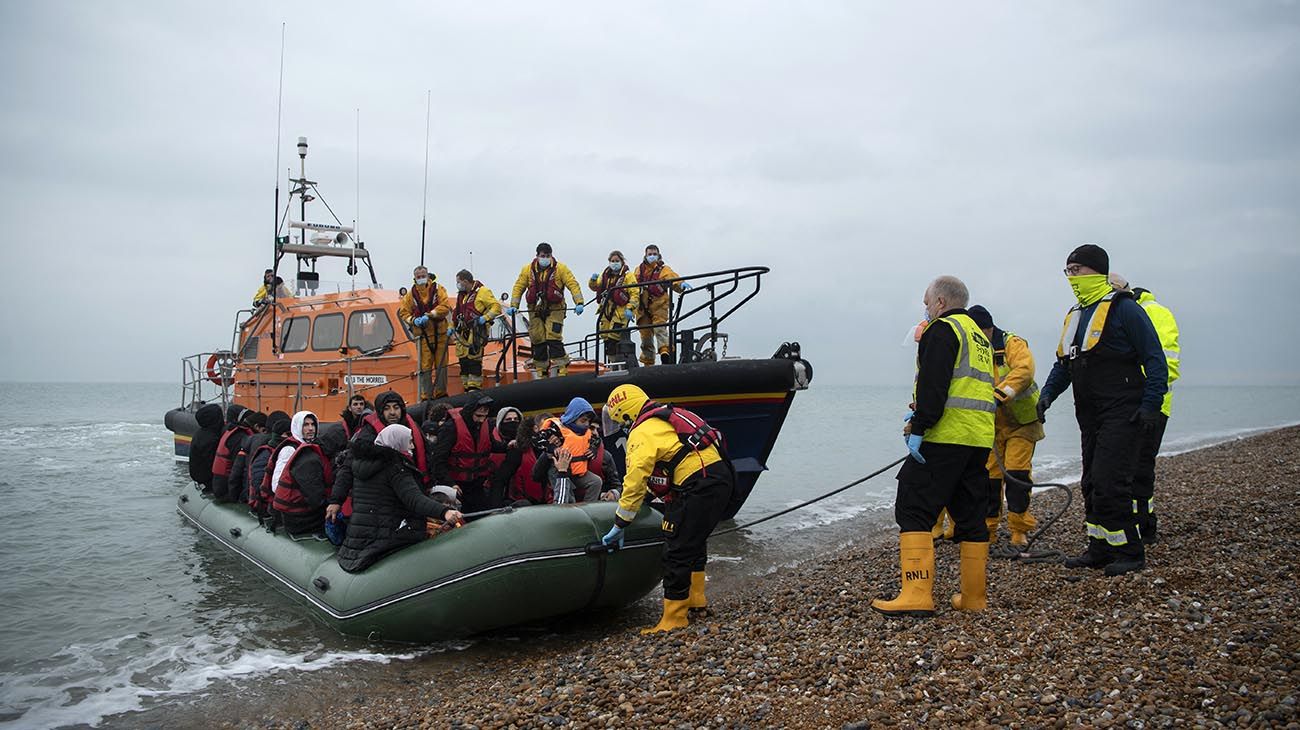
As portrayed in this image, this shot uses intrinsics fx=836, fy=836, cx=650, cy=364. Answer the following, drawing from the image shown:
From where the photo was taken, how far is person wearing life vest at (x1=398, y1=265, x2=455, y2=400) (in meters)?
8.87

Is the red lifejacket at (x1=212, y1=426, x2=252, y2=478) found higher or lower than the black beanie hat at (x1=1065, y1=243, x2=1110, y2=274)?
lower

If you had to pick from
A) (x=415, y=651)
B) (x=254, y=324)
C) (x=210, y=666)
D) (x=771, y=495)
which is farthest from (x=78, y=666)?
(x=771, y=495)

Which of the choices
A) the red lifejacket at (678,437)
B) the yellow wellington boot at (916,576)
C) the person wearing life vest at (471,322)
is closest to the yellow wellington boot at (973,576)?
the yellow wellington boot at (916,576)

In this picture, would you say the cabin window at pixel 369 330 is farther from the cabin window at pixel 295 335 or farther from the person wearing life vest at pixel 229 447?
the person wearing life vest at pixel 229 447

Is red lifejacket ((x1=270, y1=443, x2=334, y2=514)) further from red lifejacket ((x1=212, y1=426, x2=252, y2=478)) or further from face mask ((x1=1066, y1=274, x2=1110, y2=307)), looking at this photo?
face mask ((x1=1066, y1=274, x2=1110, y2=307))

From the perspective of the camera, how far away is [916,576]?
3951 millimetres

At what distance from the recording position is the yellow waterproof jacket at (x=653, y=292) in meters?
8.70

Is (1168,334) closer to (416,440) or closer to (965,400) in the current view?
(965,400)

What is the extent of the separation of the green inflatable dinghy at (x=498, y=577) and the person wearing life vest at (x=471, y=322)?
3377 millimetres

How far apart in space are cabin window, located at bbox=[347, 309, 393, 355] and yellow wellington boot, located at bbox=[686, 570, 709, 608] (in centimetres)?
577

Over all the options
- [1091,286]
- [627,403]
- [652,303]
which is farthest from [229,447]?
[1091,286]

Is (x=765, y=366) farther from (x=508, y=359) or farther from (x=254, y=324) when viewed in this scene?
(x=254, y=324)

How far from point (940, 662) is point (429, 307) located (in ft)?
22.4

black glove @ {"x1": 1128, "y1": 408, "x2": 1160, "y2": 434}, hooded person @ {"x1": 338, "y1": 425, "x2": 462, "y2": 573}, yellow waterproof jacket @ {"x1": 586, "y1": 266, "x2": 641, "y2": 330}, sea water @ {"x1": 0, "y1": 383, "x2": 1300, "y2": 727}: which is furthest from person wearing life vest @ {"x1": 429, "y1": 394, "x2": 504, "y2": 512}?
black glove @ {"x1": 1128, "y1": 408, "x2": 1160, "y2": 434}
